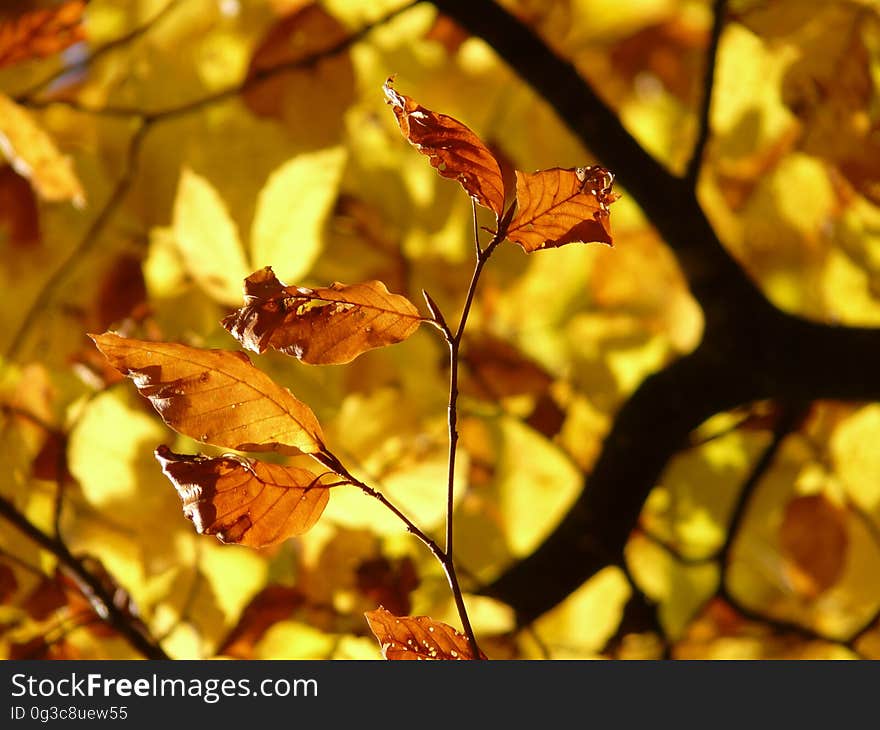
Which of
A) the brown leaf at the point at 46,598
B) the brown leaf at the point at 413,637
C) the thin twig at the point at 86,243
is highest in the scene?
the thin twig at the point at 86,243

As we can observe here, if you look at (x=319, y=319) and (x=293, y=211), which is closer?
(x=319, y=319)

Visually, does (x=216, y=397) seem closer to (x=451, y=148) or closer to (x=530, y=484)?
(x=451, y=148)

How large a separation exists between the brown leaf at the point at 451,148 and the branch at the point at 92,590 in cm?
31

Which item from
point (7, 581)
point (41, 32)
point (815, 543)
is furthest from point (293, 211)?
point (815, 543)

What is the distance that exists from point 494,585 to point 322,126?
1.02 feet

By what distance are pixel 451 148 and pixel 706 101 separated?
0.29 m

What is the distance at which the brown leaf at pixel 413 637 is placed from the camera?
0.20 metres

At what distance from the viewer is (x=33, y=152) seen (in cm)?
40

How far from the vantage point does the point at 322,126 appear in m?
0.50

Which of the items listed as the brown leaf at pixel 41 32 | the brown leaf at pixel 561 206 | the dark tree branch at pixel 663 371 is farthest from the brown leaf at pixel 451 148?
the brown leaf at pixel 41 32

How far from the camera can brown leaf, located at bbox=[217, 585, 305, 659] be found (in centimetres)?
44

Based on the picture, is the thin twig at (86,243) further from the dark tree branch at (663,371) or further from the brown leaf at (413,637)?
the brown leaf at (413,637)

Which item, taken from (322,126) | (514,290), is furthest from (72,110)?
(514,290)
